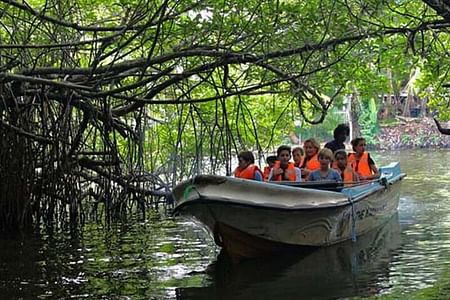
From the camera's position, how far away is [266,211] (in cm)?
894

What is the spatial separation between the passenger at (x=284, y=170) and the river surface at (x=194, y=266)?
104cm

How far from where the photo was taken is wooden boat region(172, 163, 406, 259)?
8773 mm

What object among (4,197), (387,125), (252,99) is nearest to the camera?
(4,197)

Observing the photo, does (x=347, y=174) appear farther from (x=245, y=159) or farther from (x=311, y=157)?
(x=245, y=159)

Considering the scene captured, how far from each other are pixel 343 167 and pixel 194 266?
2.92m

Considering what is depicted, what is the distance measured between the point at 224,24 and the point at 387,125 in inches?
1146

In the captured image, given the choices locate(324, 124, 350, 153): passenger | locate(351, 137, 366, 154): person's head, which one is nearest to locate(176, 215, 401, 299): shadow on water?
locate(351, 137, 366, 154): person's head

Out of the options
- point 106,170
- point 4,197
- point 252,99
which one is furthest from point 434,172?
point 4,197

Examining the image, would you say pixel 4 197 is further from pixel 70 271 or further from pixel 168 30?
pixel 168 30

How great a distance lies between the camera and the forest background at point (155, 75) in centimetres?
866

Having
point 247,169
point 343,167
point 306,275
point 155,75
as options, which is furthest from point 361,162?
point 155,75

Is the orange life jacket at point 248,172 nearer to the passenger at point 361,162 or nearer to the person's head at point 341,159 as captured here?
the person's head at point 341,159

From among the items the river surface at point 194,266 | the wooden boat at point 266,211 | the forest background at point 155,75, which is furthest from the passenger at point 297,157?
the wooden boat at point 266,211

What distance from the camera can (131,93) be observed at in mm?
11844
